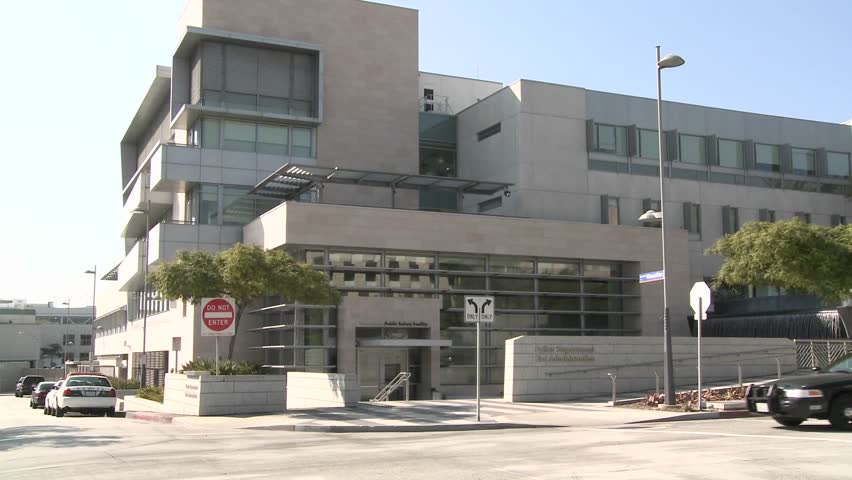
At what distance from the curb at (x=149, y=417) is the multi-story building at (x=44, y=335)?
104016 millimetres

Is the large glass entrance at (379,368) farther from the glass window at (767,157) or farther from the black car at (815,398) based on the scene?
the glass window at (767,157)

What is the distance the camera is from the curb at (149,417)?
24.1 metres

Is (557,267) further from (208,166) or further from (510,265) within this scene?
(208,166)

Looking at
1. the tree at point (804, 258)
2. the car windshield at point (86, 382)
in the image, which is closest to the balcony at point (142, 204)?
the car windshield at point (86, 382)

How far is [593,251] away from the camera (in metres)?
39.3

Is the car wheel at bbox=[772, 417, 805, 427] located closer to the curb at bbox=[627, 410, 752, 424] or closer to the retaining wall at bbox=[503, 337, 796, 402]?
the curb at bbox=[627, 410, 752, 424]

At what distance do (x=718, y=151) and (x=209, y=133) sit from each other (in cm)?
2692

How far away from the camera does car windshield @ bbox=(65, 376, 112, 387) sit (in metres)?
30.4

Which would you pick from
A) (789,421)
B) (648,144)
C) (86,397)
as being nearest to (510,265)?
(648,144)

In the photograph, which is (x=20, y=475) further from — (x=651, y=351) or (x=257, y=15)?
(x=257, y=15)

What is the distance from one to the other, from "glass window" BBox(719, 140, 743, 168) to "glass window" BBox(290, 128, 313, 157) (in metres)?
22.2

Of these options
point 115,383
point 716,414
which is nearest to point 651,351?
point 716,414

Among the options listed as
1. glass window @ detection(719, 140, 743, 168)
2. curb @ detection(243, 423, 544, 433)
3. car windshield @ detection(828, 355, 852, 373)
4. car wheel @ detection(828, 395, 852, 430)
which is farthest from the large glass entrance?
glass window @ detection(719, 140, 743, 168)

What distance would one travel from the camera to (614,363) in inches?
Result: 1137
